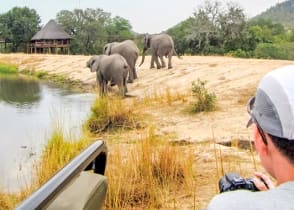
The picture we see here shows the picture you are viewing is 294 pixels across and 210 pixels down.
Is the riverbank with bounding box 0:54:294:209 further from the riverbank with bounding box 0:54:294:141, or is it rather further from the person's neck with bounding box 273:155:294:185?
the person's neck with bounding box 273:155:294:185

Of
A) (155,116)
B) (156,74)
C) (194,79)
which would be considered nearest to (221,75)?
(194,79)

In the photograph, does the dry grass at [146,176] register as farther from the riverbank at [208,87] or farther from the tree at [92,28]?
the tree at [92,28]

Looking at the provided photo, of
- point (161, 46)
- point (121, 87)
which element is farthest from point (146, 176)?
point (161, 46)

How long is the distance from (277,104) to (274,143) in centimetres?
8

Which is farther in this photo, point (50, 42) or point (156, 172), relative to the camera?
point (50, 42)

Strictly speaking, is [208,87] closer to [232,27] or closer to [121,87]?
[121,87]

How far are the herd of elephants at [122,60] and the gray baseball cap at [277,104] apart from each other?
9.11 metres

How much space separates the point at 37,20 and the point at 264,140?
45941mm

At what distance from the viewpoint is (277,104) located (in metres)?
1.10

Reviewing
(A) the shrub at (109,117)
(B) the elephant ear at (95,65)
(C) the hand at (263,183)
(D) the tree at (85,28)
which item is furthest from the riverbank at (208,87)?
(D) the tree at (85,28)

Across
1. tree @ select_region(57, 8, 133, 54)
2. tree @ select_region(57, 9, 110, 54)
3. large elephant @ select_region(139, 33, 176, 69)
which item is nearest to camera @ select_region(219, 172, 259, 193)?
large elephant @ select_region(139, 33, 176, 69)

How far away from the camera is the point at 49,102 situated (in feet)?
42.3

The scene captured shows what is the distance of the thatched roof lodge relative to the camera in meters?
38.8

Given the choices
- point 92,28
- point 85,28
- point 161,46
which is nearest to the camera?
point 161,46
